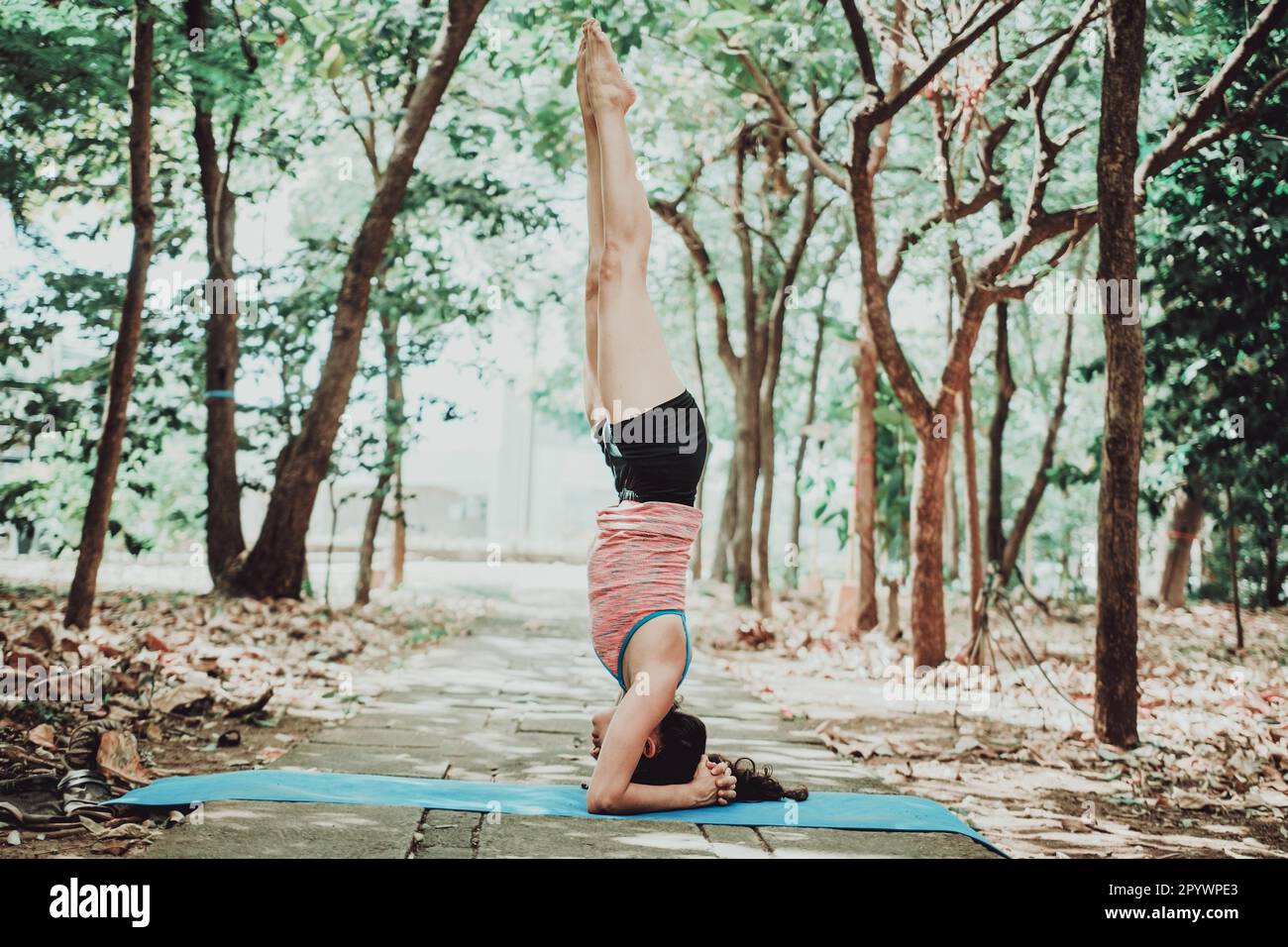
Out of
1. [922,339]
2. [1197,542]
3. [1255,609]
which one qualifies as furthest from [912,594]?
[922,339]

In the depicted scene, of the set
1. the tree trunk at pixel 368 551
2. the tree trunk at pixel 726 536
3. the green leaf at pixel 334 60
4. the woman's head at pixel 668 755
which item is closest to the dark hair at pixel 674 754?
the woman's head at pixel 668 755

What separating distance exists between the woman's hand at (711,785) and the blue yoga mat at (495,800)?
0.03 metres

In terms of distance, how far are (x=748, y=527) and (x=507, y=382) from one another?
3451 millimetres

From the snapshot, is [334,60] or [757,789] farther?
[334,60]

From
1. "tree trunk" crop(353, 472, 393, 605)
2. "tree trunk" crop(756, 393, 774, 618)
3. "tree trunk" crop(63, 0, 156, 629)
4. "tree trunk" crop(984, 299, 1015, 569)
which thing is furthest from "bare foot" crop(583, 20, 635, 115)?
"tree trunk" crop(984, 299, 1015, 569)

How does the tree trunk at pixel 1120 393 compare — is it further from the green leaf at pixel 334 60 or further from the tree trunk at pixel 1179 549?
the tree trunk at pixel 1179 549

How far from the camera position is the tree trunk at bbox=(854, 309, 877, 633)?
10500mm

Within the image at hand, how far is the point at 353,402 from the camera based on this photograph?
10.7 m

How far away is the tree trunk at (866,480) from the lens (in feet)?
34.4

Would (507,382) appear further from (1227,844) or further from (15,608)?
(1227,844)

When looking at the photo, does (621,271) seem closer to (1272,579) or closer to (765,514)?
(765,514)

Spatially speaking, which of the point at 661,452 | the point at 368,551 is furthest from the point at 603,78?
the point at 368,551

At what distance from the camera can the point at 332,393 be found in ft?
30.6

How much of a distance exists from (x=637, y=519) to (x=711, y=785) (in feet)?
3.01
